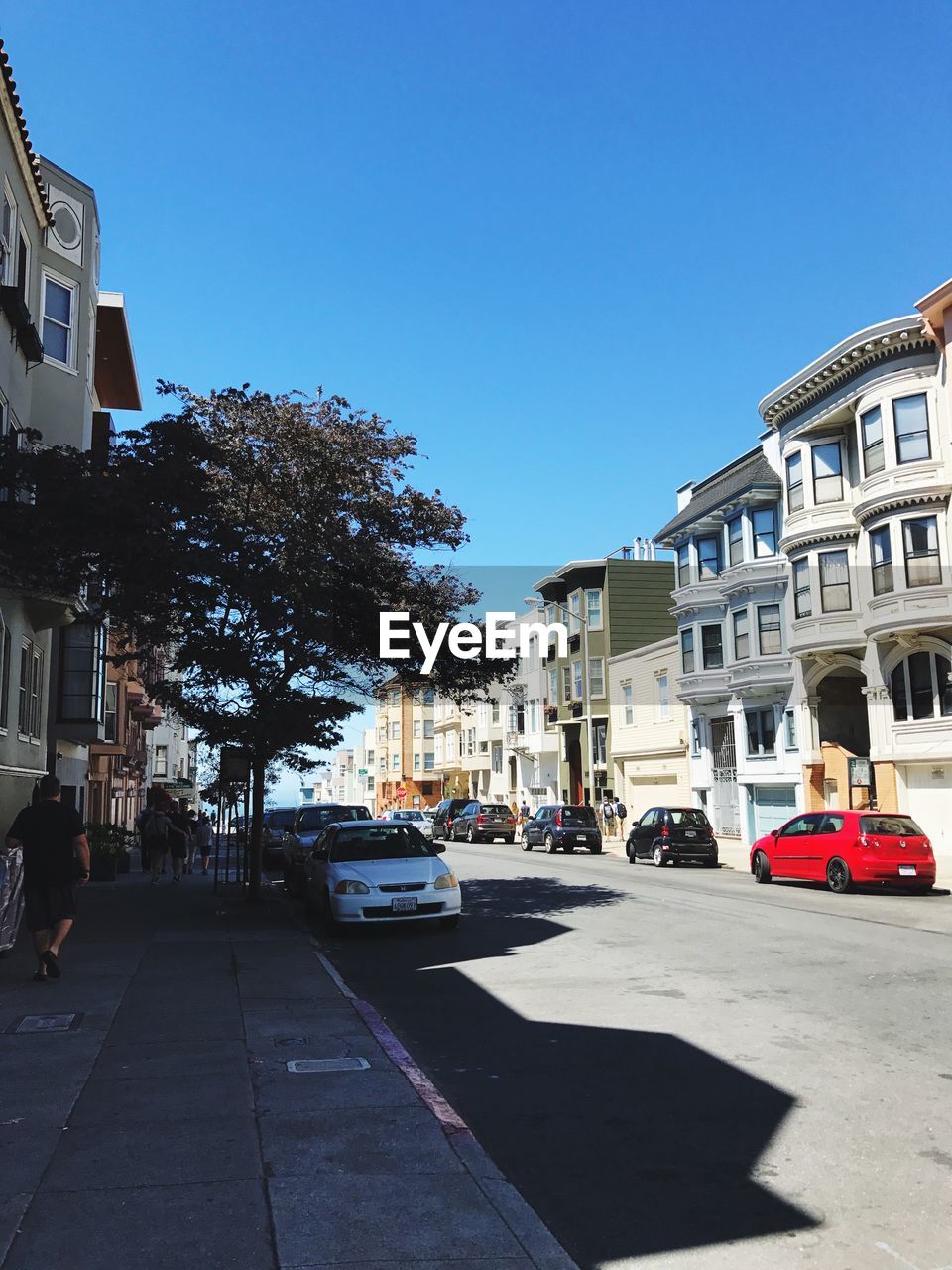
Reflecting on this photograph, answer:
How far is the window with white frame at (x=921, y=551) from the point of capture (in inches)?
1100

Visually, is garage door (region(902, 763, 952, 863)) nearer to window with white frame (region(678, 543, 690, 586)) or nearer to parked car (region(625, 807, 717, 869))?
parked car (region(625, 807, 717, 869))

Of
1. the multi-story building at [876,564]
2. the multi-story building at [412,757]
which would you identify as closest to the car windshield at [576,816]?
the multi-story building at [876,564]

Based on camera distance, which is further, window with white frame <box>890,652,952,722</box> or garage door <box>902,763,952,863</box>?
window with white frame <box>890,652,952,722</box>

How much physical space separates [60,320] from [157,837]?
455 inches

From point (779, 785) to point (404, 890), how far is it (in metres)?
23.8

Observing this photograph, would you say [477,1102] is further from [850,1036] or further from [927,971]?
[927,971]

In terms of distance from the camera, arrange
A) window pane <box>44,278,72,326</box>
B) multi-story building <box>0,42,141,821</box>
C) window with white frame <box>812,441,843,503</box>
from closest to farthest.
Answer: multi-story building <box>0,42,141,821</box>, window pane <box>44,278,72,326</box>, window with white frame <box>812,441,843,503</box>

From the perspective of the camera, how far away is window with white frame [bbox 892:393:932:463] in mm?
28453

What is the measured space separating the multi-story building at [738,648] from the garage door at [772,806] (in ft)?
0.11

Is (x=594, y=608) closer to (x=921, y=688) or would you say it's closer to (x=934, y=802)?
(x=921, y=688)

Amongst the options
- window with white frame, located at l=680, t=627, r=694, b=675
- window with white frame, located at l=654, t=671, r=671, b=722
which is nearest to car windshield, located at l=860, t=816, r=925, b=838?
window with white frame, located at l=680, t=627, r=694, b=675

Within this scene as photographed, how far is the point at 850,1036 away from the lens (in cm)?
807

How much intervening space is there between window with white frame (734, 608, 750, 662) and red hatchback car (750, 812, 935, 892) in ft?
46.1

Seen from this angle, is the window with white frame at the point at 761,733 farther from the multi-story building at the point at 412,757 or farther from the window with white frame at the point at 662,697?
the multi-story building at the point at 412,757
